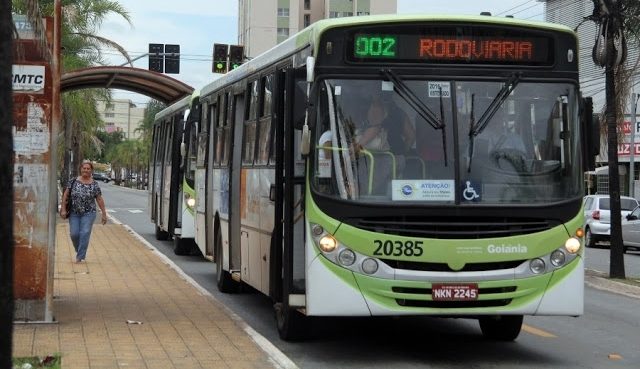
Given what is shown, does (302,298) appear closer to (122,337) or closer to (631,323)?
(122,337)

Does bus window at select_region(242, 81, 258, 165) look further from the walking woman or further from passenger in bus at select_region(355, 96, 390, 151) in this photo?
the walking woman

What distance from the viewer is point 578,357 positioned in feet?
32.6

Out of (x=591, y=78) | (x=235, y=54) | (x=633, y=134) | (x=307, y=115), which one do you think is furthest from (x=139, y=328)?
(x=591, y=78)

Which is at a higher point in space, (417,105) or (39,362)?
(417,105)

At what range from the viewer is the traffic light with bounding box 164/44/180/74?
37.9 metres

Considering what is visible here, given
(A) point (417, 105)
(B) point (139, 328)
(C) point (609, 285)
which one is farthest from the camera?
(C) point (609, 285)

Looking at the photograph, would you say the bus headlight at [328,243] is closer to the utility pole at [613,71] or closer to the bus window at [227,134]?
the bus window at [227,134]

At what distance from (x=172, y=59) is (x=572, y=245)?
30655 mm

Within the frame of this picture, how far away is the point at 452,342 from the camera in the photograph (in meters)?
10.7

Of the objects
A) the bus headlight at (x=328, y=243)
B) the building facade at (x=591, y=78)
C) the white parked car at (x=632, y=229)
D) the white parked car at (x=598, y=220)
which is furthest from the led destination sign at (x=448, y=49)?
the building facade at (x=591, y=78)

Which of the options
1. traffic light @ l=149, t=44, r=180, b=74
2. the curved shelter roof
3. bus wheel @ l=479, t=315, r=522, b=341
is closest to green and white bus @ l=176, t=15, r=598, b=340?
bus wheel @ l=479, t=315, r=522, b=341

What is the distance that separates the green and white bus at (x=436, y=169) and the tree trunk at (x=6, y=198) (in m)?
4.08

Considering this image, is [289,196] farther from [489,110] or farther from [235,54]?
[235,54]

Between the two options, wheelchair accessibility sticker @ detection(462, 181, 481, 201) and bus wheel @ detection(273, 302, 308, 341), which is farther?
bus wheel @ detection(273, 302, 308, 341)
